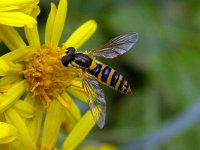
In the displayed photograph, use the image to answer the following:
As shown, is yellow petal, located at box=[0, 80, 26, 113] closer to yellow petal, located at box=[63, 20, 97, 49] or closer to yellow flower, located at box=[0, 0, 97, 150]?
yellow flower, located at box=[0, 0, 97, 150]

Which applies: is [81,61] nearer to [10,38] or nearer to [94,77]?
[94,77]

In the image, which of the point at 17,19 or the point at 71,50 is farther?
the point at 71,50

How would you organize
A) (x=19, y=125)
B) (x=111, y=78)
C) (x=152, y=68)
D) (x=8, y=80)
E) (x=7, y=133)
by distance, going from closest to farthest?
1. (x=7, y=133)
2. (x=19, y=125)
3. (x=8, y=80)
4. (x=111, y=78)
5. (x=152, y=68)

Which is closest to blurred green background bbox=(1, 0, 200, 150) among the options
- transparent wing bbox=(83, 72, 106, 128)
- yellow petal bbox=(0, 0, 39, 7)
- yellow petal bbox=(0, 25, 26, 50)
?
transparent wing bbox=(83, 72, 106, 128)

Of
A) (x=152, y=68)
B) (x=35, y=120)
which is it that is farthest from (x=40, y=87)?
(x=152, y=68)

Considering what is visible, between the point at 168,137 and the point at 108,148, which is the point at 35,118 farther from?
the point at 168,137

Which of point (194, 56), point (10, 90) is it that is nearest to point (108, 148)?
point (10, 90)
